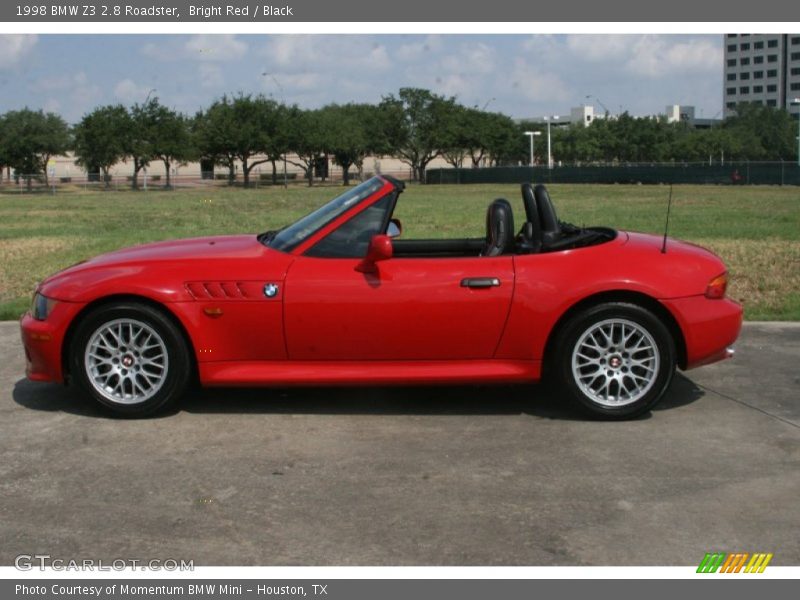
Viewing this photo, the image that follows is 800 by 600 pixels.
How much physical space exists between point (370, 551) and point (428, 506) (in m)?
0.53

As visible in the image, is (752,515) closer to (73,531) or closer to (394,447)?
(394,447)

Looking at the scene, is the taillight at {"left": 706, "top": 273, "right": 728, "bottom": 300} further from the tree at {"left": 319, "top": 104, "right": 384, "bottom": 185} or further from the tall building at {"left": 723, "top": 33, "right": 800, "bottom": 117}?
the tall building at {"left": 723, "top": 33, "right": 800, "bottom": 117}

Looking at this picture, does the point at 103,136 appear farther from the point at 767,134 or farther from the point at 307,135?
the point at 767,134

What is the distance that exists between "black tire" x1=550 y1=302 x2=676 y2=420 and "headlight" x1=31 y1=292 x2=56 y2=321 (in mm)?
2972

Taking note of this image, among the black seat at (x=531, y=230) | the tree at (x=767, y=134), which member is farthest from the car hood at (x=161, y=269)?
the tree at (x=767, y=134)

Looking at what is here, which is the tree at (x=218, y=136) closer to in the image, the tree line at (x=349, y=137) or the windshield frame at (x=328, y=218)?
the tree line at (x=349, y=137)

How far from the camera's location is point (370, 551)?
149 inches

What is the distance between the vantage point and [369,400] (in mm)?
6051

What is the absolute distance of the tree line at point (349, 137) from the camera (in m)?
71.8

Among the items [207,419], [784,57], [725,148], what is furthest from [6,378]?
[784,57]

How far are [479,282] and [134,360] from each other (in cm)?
205

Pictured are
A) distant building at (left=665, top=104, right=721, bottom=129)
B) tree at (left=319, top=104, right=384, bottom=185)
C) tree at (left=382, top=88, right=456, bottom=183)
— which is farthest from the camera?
distant building at (left=665, top=104, right=721, bottom=129)

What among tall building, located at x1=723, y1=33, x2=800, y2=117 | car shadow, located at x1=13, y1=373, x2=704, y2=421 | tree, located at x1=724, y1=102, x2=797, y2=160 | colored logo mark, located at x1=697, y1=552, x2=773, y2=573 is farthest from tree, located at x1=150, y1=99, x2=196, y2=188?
tall building, located at x1=723, y1=33, x2=800, y2=117

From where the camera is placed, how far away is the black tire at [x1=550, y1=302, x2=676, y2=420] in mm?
5492
